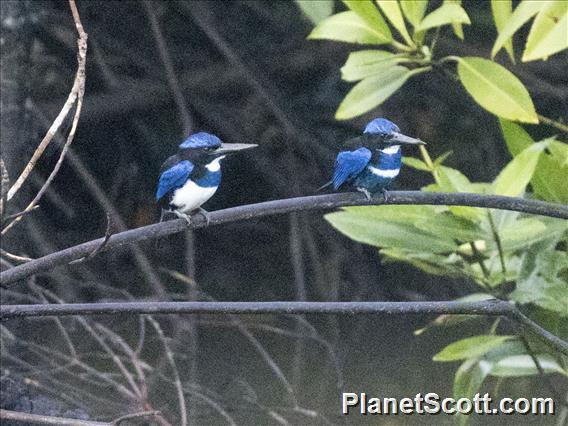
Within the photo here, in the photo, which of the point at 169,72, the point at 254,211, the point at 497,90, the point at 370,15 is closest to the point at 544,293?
the point at 497,90

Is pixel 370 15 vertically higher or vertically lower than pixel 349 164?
higher

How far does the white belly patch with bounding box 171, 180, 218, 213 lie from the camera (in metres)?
0.84

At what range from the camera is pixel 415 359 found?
1.66 meters

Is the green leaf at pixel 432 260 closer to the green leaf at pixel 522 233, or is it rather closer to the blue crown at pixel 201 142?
the green leaf at pixel 522 233

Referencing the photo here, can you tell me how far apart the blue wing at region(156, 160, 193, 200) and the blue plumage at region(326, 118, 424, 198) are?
0.12 metres

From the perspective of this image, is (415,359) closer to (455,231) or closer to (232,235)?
(232,235)

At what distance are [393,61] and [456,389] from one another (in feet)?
1.19

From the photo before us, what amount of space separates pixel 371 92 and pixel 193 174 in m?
0.24

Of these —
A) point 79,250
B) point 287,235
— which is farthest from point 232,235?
point 79,250

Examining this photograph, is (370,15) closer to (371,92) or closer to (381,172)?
(371,92)

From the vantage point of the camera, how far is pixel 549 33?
0.88m

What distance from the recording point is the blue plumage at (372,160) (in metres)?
0.85

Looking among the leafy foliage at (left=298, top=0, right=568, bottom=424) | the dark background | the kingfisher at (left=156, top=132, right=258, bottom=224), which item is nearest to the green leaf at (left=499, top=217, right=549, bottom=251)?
the leafy foliage at (left=298, top=0, right=568, bottom=424)

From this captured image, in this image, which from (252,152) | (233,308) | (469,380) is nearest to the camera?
(233,308)
